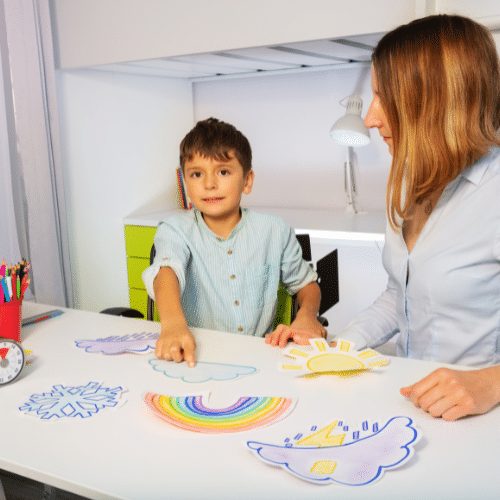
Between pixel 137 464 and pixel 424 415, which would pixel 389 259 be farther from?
pixel 137 464

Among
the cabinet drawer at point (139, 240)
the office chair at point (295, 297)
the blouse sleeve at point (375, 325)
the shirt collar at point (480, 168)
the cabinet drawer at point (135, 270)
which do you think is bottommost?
the cabinet drawer at point (135, 270)

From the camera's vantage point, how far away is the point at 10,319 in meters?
1.17

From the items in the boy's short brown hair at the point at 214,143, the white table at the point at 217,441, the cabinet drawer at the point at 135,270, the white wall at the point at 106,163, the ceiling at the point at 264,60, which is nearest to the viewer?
the white table at the point at 217,441

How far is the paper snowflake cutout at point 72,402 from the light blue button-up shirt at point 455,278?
507 mm

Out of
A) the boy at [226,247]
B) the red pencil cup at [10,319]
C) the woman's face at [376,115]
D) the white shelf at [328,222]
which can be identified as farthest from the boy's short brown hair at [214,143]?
the white shelf at [328,222]

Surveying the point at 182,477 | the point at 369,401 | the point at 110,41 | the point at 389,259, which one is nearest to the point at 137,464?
the point at 182,477

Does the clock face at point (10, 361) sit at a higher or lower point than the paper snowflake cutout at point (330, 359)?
higher

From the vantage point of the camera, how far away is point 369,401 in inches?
33.9

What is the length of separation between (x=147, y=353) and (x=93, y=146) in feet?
6.10

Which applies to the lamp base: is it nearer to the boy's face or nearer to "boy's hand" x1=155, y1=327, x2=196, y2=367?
the boy's face

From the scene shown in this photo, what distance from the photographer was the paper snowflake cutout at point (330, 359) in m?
0.97

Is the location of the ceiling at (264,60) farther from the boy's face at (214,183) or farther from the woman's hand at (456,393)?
the woman's hand at (456,393)

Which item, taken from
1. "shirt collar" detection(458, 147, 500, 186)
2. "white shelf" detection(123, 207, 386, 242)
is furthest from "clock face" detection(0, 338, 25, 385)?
"white shelf" detection(123, 207, 386, 242)

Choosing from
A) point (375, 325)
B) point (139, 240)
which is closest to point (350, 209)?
point (139, 240)
